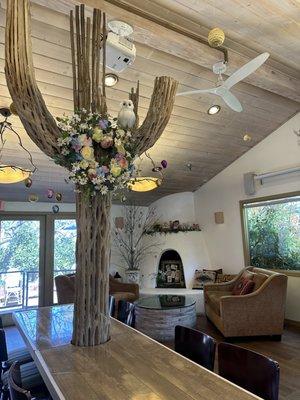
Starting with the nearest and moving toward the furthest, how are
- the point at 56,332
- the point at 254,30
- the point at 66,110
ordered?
the point at 56,332 < the point at 254,30 < the point at 66,110

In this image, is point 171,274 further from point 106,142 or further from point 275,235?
point 106,142

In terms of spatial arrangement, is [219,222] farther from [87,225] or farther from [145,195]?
[87,225]

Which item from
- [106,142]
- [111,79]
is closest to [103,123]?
[106,142]

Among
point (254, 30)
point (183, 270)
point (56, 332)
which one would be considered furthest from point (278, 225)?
point (56, 332)

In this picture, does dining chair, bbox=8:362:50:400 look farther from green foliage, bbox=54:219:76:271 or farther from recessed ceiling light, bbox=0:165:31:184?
green foliage, bbox=54:219:76:271

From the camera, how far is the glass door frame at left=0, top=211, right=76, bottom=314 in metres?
5.50

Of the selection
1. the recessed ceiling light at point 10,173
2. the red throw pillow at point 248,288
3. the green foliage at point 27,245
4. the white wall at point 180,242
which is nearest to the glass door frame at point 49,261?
the green foliage at point 27,245

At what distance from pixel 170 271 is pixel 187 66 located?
4.24 meters

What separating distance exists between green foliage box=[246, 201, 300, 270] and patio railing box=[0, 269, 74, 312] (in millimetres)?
3894

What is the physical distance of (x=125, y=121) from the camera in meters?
1.78

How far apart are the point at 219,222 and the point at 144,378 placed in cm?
478

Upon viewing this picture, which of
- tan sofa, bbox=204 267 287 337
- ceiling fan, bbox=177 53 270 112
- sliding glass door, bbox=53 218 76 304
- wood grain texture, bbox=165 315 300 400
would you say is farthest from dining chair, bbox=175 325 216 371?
sliding glass door, bbox=53 218 76 304

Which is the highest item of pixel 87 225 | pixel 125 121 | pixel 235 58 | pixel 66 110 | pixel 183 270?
pixel 235 58

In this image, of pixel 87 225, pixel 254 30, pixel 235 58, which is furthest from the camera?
pixel 235 58
